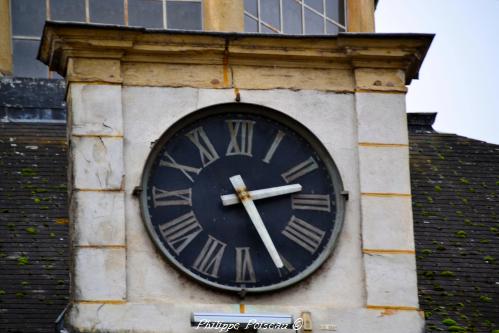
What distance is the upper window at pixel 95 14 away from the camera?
25.6m

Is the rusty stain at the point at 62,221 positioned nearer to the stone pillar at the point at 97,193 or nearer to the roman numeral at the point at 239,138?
the stone pillar at the point at 97,193

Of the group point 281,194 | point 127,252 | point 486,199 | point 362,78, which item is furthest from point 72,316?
point 486,199

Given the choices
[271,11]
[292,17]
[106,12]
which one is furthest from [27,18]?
[292,17]

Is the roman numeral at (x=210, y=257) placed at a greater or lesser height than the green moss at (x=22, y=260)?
lesser

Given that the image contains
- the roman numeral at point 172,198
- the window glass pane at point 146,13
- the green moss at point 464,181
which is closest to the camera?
the roman numeral at point 172,198

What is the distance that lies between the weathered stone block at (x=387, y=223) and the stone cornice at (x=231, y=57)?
3.84 ft

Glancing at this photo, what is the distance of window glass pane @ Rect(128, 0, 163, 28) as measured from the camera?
25.7 meters

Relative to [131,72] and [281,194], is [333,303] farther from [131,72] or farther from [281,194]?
[131,72]

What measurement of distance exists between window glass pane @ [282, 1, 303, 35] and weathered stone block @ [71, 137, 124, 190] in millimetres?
3625

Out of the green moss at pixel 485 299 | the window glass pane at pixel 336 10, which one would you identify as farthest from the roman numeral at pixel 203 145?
the window glass pane at pixel 336 10

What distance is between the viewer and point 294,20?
25531 mm

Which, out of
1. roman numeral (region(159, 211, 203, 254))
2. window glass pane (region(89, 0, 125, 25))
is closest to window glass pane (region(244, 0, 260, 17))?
window glass pane (region(89, 0, 125, 25))

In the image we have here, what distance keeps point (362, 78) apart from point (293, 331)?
8.90 ft

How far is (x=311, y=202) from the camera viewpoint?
22.6m
